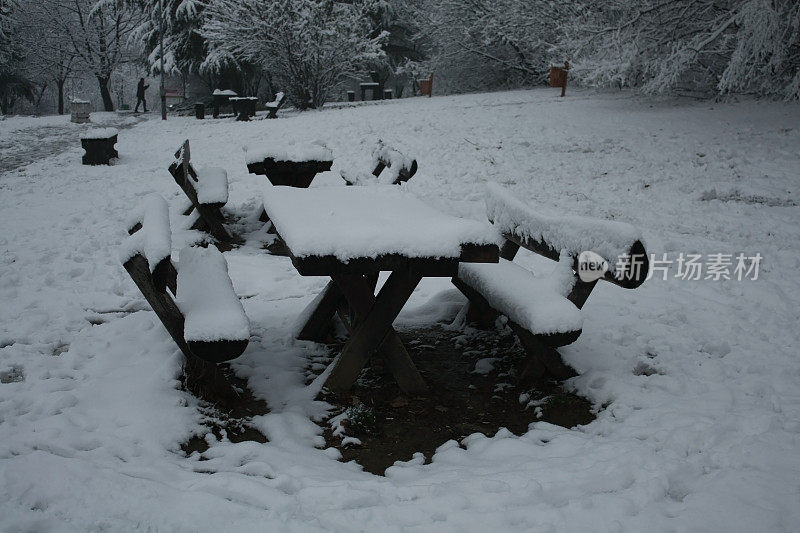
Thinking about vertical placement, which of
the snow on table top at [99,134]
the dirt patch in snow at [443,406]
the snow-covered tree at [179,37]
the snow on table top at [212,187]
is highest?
the snow-covered tree at [179,37]

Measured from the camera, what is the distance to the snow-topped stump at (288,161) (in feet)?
20.5

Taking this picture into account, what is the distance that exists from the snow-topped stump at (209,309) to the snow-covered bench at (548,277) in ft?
4.62

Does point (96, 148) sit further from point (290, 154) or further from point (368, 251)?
point (368, 251)

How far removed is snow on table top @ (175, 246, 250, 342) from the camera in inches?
102

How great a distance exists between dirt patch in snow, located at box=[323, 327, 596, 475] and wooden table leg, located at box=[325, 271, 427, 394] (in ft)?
0.31

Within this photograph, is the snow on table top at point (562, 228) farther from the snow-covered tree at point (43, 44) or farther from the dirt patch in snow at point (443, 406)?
the snow-covered tree at point (43, 44)

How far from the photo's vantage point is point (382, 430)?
300 centimetres

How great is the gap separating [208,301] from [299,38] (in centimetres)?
1797

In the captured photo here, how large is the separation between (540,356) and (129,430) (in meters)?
2.13

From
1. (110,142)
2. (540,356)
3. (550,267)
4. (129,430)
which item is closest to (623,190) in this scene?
(550,267)

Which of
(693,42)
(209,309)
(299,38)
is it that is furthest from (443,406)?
(299,38)

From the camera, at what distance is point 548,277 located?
3.41 meters

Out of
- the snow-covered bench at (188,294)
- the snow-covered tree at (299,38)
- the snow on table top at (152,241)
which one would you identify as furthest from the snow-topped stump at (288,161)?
the snow-covered tree at (299,38)

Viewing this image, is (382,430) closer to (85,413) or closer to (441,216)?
(441,216)
